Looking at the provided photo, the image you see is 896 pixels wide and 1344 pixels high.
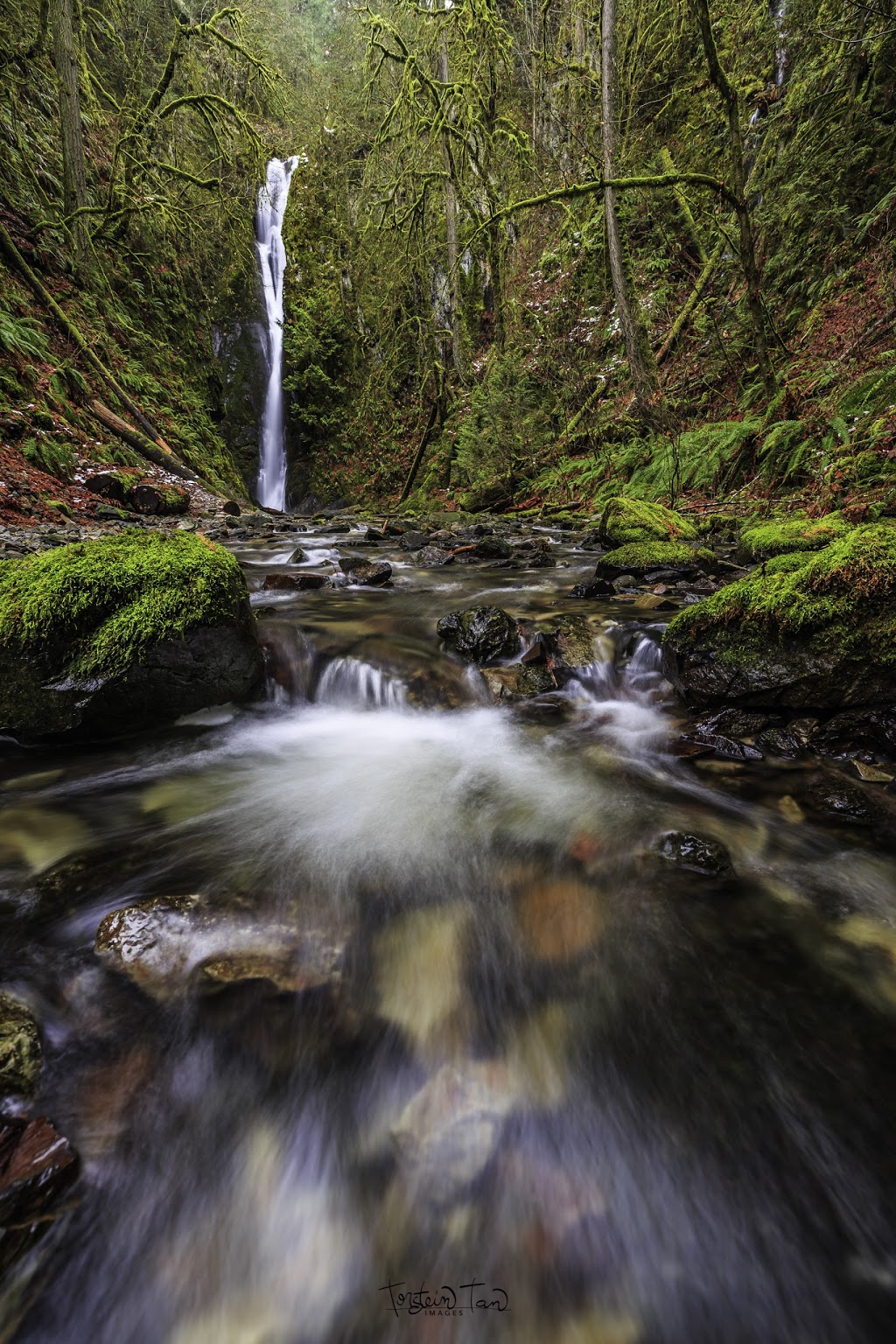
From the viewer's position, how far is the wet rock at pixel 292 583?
618 cm

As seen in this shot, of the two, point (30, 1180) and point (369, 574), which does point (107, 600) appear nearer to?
point (30, 1180)

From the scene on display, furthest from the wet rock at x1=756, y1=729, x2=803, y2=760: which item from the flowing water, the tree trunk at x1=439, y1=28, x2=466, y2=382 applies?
the tree trunk at x1=439, y1=28, x2=466, y2=382

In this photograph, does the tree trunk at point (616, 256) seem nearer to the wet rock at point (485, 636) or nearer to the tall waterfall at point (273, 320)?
the wet rock at point (485, 636)

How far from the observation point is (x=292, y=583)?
6.19 m

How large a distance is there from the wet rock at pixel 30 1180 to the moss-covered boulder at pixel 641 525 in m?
6.60

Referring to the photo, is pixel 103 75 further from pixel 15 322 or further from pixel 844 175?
pixel 844 175

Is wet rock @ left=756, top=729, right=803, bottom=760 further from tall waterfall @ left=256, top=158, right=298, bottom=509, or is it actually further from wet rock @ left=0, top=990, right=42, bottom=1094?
tall waterfall @ left=256, top=158, right=298, bottom=509

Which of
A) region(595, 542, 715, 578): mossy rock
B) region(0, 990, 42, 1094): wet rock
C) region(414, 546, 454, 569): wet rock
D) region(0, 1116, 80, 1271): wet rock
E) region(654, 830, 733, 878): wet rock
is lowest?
region(0, 1116, 80, 1271): wet rock

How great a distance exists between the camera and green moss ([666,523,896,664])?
9.51 ft

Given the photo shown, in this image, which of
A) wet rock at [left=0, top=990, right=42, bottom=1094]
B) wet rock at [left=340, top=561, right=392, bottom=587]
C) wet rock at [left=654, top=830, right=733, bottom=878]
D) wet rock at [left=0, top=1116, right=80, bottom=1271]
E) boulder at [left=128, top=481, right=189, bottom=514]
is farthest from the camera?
boulder at [left=128, top=481, right=189, bottom=514]

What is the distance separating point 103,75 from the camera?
16891mm

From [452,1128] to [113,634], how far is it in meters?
2.79

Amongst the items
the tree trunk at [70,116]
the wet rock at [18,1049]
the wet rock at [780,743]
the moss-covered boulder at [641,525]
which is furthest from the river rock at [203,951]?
the tree trunk at [70,116]
